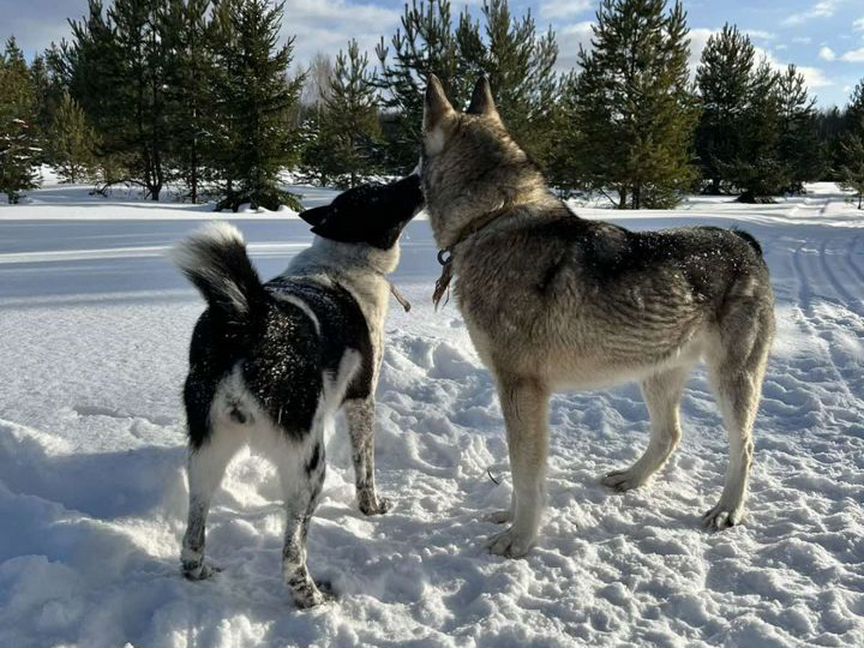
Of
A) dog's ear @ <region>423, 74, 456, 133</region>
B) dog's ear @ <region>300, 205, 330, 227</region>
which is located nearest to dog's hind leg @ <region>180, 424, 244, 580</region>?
dog's ear @ <region>300, 205, 330, 227</region>

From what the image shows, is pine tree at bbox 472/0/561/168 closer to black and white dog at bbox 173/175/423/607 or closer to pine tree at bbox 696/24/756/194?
pine tree at bbox 696/24/756/194

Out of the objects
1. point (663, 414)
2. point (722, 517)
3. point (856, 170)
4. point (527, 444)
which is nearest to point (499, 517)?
point (527, 444)

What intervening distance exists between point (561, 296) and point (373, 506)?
1.33 metres

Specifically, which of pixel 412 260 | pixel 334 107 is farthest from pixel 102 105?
pixel 412 260

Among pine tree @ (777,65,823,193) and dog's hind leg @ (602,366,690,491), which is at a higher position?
pine tree @ (777,65,823,193)

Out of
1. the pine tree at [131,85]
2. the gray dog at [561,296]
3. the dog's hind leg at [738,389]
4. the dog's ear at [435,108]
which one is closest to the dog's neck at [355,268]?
the gray dog at [561,296]

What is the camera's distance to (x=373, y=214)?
327cm

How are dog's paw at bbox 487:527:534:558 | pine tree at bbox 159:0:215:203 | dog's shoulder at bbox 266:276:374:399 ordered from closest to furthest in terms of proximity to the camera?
dog's shoulder at bbox 266:276:374:399
dog's paw at bbox 487:527:534:558
pine tree at bbox 159:0:215:203

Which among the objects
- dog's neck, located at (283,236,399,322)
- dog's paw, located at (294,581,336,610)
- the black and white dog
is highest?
dog's neck, located at (283,236,399,322)

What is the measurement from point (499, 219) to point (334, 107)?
25.5m

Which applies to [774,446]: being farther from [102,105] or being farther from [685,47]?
[102,105]

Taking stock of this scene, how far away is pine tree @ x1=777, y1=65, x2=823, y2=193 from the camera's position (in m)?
30.4

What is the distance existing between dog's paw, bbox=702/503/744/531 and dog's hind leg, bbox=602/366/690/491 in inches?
16.7

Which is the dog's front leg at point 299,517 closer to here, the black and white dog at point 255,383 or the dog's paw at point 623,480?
the black and white dog at point 255,383
